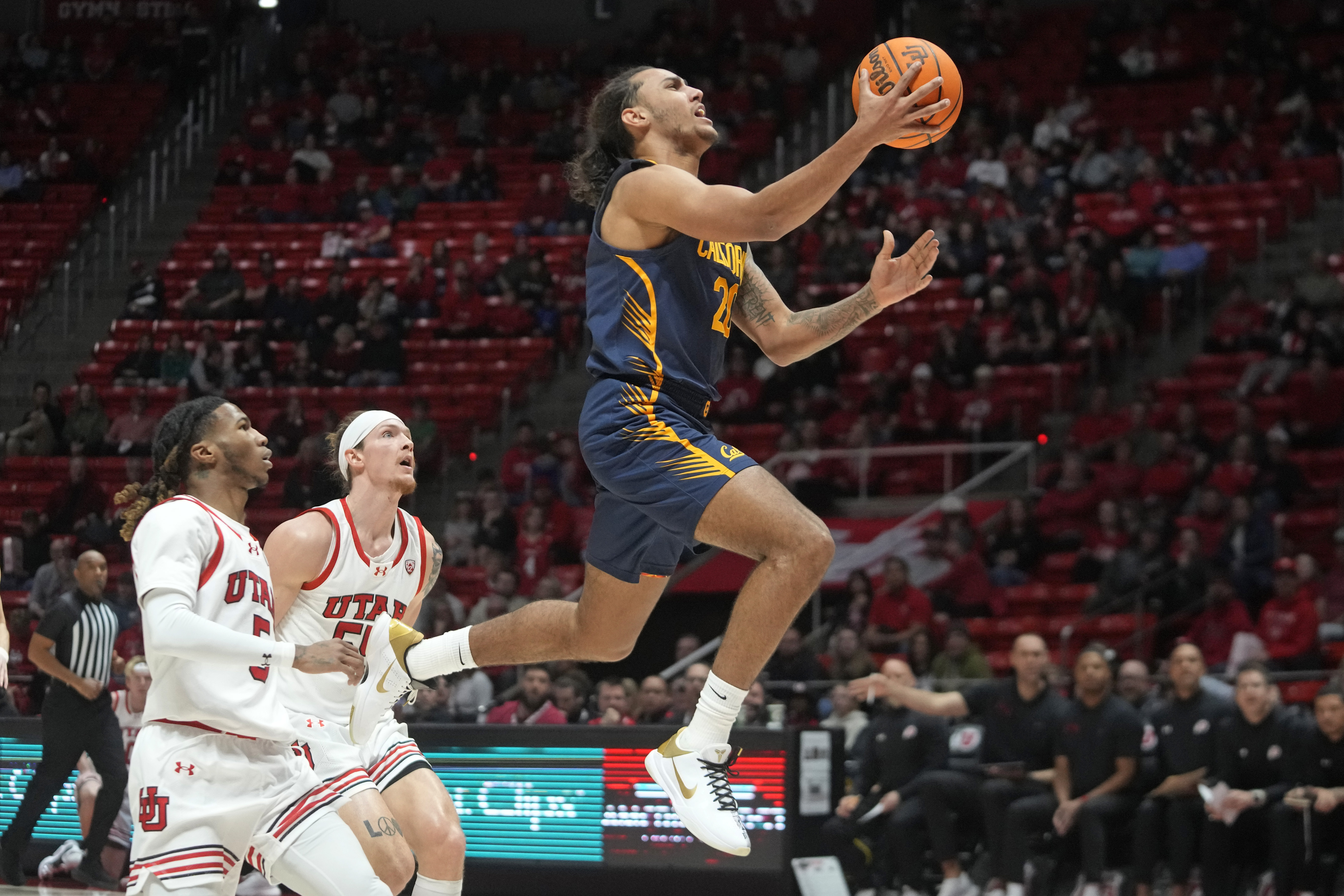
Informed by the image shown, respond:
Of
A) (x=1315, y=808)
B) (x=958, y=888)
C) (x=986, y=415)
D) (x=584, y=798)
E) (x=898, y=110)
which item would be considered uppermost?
(x=898, y=110)

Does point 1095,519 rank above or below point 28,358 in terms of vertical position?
below

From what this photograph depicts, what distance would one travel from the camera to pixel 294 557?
5.89 meters

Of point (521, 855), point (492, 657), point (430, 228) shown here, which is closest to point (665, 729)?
point (521, 855)

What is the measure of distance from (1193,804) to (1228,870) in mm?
391

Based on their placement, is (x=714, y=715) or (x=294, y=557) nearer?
(x=714, y=715)

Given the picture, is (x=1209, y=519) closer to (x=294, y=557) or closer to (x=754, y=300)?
(x=754, y=300)

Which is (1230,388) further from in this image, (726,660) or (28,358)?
(28,358)

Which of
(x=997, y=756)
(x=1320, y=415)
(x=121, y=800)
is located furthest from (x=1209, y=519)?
(x=121, y=800)

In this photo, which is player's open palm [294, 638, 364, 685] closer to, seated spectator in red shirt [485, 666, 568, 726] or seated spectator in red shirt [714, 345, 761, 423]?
seated spectator in red shirt [485, 666, 568, 726]

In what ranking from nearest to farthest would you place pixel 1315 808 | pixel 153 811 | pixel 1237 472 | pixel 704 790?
pixel 153 811 → pixel 704 790 → pixel 1315 808 → pixel 1237 472

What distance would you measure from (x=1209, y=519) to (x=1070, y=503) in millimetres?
1173

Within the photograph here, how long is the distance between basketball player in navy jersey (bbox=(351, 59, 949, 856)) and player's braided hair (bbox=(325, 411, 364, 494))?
122 centimetres

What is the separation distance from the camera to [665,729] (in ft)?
31.2

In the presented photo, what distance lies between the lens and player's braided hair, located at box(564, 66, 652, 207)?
530 centimetres
